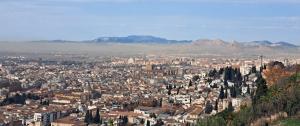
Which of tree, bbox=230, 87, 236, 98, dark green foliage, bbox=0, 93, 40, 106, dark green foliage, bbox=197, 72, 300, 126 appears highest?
dark green foliage, bbox=197, 72, 300, 126

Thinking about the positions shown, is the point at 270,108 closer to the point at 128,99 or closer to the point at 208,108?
the point at 208,108

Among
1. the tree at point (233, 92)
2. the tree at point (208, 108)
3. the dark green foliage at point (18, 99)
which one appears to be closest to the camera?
the tree at point (208, 108)

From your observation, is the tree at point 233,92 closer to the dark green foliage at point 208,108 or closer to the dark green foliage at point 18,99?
the dark green foliage at point 208,108

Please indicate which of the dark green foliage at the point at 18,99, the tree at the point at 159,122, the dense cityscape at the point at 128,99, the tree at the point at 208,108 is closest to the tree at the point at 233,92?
the dense cityscape at the point at 128,99

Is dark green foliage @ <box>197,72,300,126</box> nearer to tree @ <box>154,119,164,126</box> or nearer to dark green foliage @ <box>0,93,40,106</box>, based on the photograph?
tree @ <box>154,119,164,126</box>

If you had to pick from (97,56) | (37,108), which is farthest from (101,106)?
(97,56)

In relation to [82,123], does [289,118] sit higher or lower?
higher

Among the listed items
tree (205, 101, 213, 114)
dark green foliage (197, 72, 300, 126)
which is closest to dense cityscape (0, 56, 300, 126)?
tree (205, 101, 213, 114)

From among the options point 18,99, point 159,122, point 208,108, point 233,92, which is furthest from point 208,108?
point 18,99

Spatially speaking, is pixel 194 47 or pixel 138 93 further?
pixel 194 47

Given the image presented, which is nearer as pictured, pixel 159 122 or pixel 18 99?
pixel 159 122

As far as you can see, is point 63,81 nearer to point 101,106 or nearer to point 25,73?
point 25,73
